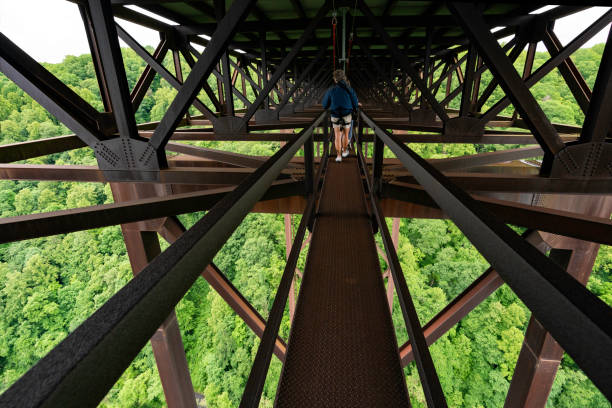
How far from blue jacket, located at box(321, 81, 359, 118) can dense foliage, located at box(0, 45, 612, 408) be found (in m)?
23.8

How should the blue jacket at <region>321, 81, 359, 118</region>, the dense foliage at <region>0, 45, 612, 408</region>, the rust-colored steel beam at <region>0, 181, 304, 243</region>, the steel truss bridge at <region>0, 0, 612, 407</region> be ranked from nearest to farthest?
1. the steel truss bridge at <region>0, 0, 612, 407</region>
2. the rust-colored steel beam at <region>0, 181, 304, 243</region>
3. the blue jacket at <region>321, 81, 359, 118</region>
4. the dense foliage at <region>0, 45, 612, 408</region>

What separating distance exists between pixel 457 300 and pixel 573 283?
3.72 meters

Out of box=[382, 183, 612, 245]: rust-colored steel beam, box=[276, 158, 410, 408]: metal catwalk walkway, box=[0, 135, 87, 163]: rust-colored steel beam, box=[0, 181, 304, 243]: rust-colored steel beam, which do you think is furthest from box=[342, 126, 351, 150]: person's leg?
box=[0, 135, 87, 163]: rust-colored steel beam

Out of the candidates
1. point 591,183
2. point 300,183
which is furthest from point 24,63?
point 591,183

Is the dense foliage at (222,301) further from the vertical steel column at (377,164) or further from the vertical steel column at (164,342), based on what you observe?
the vertical steel column at (377,164)

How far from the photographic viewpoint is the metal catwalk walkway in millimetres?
1453

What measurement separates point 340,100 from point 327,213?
2.94 m

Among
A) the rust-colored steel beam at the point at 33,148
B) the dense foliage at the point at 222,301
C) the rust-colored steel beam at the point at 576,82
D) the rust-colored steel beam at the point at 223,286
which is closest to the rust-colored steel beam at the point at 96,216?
the rust-colored steel beam at the point at 223,286

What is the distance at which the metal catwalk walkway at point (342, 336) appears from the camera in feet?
4.77

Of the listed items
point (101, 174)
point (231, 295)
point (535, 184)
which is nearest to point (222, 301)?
point (231, 295)

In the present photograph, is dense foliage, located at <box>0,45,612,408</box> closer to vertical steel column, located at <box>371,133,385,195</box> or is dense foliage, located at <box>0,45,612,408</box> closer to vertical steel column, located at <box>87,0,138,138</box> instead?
vertical steel column, located at <box>371,133,385,195</box>

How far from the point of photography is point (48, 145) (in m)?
3.83

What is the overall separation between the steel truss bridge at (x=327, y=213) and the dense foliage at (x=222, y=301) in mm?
24071

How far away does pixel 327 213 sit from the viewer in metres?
3.39
